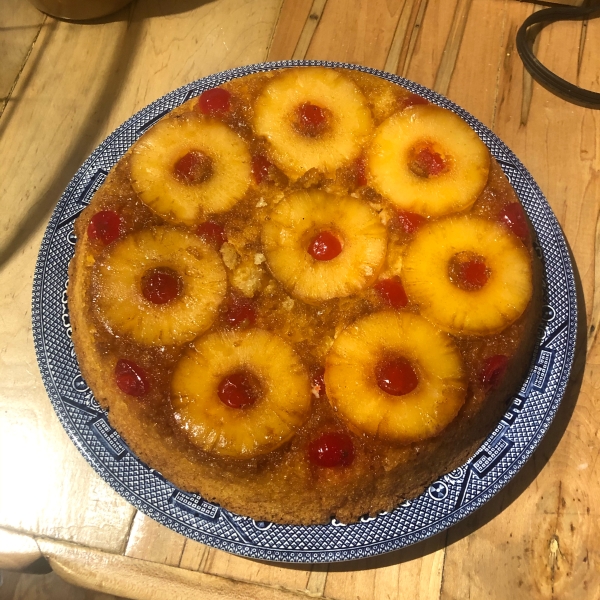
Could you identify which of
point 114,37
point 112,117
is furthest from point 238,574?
point 114,37

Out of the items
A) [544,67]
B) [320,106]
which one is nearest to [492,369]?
[320,106]

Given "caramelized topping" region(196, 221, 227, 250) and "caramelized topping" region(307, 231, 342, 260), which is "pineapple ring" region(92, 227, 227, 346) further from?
"caramelized topping" region(307, 231, 342, 260)

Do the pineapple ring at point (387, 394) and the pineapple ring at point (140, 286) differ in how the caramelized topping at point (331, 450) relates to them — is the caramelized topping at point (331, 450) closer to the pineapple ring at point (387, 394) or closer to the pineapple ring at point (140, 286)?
the pineapple ring at point (387, 394)

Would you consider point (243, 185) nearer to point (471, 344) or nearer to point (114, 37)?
point (471, 344)

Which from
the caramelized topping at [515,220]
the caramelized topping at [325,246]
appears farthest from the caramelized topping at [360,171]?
the caramelized topping at [515,220]

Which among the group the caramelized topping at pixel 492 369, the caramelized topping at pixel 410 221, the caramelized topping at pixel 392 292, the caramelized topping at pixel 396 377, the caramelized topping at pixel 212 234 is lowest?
the caramelized topping at pixel 492 369

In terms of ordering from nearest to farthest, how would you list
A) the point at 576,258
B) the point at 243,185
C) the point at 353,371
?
the point at 353,371, the point at 243,185, the point at 576,258

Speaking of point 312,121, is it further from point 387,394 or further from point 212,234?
point 387,394
